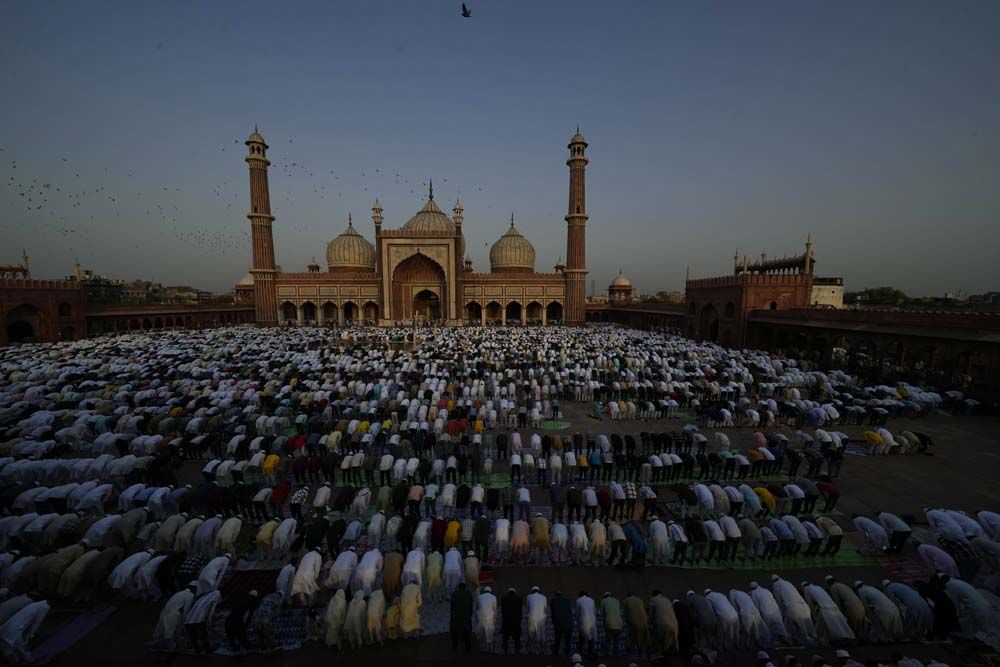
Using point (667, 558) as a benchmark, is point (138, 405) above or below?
above

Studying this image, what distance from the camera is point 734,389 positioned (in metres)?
14.8

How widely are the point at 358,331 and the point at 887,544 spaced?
3362cm

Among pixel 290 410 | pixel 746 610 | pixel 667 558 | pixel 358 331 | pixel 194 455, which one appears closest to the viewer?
pixel 746 610

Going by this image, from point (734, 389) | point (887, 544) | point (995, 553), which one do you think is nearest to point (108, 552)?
point (887, 544)

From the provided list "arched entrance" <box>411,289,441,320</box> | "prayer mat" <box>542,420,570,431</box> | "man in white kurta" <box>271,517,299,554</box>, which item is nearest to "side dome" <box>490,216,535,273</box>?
"arched entrance" <box>411,289,441,320</box>

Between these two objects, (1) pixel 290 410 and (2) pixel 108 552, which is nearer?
(2) pixel 108 552

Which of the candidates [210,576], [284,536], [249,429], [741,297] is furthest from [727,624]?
[741,297]

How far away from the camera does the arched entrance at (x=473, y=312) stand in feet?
147

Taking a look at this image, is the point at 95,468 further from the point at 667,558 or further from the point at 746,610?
the point at 746,610

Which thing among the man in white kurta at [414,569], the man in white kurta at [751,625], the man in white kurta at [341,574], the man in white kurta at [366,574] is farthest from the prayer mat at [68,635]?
the man in white kurta at [751,625]

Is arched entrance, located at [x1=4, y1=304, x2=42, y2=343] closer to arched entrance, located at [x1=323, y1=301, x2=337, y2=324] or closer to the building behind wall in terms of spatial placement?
arched entrance, located at [x1=323, y1=301, x2=337, y2=324]

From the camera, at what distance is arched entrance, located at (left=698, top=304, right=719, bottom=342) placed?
31.3 m

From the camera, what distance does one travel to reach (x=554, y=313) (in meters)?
46.9

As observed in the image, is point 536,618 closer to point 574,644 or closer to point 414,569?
point 574,644
